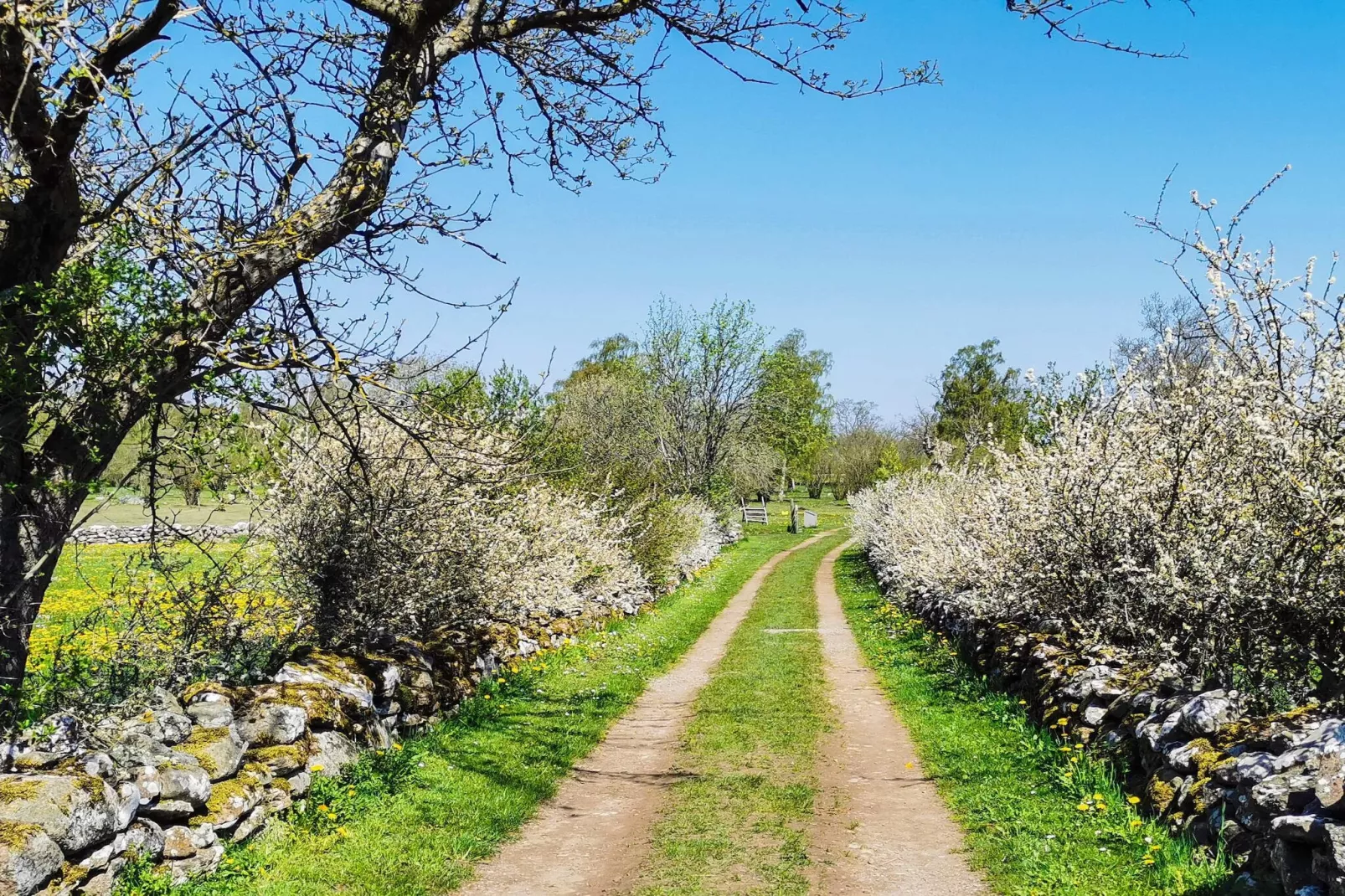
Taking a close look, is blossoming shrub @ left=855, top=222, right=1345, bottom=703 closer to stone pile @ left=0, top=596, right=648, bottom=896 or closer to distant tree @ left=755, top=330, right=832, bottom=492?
stone pile @ left=0, top=596, right=648, bottom=896

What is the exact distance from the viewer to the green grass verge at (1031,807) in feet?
18.5

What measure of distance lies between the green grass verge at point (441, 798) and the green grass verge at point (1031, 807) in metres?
3.56

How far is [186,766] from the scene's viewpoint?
5.96 metres

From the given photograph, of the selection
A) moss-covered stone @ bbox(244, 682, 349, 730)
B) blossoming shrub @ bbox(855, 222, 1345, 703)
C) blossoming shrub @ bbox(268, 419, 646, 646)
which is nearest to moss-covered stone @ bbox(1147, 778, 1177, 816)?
blossoming shrub @ bbox(855, 222, 1345, 703)

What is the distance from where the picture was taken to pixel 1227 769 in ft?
18.9

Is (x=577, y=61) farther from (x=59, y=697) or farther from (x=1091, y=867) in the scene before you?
(x=1091, y=867)

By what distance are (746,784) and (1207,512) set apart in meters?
4.69

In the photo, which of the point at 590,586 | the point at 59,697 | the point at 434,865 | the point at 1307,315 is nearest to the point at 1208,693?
the point at 1307,315

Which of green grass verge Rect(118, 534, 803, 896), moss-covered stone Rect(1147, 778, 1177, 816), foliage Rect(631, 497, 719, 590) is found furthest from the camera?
foliage Rect(631, 497, 719, 590)

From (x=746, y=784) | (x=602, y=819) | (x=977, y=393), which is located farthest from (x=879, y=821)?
(x=977, y=393)

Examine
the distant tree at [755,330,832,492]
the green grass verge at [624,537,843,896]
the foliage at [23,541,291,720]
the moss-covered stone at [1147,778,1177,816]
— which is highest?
the distant tree at [755,330,832,492]

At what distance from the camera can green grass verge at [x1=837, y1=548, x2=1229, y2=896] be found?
18.5 feet

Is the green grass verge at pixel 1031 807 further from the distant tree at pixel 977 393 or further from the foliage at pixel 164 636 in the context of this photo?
the distant tree at pixel 977 393

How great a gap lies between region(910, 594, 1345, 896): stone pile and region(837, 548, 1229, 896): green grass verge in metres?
0.22
